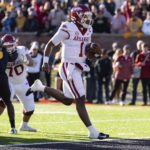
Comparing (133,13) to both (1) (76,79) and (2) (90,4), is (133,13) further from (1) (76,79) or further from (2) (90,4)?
(1) (76,79)

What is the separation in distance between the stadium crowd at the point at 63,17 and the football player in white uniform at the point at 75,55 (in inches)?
460

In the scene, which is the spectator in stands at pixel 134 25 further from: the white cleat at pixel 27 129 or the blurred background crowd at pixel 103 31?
the white cleat at pixel 27 129

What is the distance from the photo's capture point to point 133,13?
2267 cm

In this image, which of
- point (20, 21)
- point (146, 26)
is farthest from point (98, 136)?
point (20, 21)

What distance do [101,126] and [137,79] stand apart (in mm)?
6936

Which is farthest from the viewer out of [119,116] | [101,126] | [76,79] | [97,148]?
[119,116]

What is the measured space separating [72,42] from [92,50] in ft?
1.01

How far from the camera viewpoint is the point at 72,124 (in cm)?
1241

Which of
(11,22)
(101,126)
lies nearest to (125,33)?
(11,22)

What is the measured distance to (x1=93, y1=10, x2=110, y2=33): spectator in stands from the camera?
2193cm

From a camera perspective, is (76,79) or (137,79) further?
(137,79)

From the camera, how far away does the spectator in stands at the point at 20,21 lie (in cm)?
2259

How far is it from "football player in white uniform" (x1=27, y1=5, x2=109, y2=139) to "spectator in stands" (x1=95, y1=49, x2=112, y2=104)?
8.45 metres

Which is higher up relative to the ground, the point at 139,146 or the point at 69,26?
the point at 69,26
